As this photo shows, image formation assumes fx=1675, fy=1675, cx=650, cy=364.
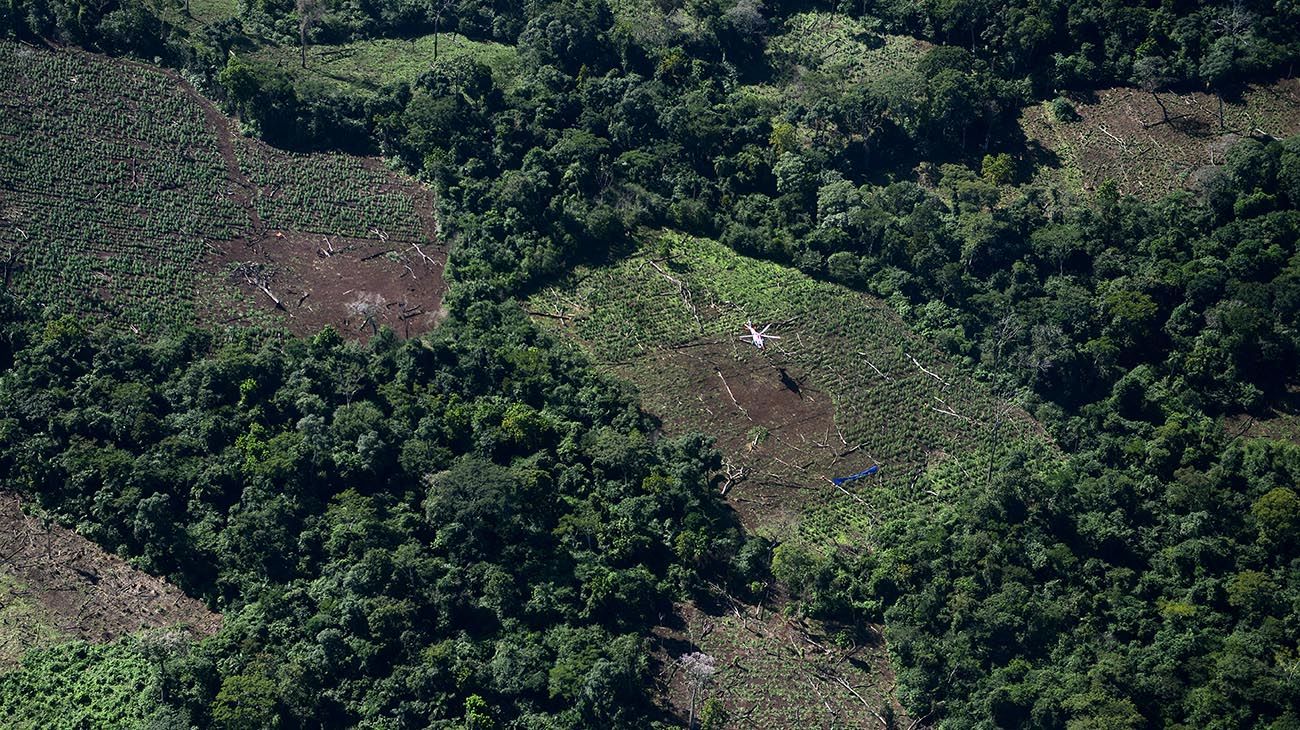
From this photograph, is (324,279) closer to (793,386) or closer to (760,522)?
(793,386)

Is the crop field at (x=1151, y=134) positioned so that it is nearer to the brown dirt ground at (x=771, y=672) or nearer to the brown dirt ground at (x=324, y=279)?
the brown dirt ground at (x=771, y=672)

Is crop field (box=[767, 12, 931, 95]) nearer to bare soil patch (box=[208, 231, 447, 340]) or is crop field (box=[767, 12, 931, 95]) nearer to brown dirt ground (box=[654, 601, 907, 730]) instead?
bare soil patch (box=[208, 231, 447, 340])

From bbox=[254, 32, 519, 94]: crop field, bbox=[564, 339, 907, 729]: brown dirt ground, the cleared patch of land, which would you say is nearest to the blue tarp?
the cleared patch of land

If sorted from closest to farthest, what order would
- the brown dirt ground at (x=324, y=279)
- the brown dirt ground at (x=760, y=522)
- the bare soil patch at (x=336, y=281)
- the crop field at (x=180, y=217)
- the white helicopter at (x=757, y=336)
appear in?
the brown dirt ground at (x=760, y=522) < the crop field at (x=180, y=217) < the brown dirt ground at (x=324, y=279) < the bare soil patch at (x=336, y=281) < the white helicopter at (x=757, y=336)

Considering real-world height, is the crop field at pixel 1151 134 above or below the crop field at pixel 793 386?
above

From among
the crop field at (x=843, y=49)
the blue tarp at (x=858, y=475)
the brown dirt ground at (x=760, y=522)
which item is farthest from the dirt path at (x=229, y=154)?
the blue tarp at (x=858, y=475)

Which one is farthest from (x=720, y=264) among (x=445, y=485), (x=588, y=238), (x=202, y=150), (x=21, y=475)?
(x=21, y=475)

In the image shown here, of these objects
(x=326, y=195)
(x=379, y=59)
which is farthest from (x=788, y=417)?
(x=379, y=59)
